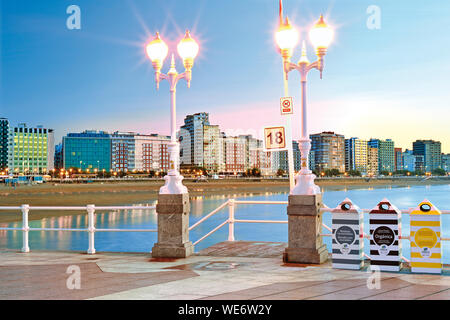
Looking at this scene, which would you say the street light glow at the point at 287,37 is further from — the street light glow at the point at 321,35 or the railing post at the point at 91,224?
Result: the railing post at the point at 91,224

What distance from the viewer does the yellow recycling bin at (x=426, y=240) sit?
833cm

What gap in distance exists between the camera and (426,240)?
27.6ft

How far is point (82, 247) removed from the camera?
75.4ft

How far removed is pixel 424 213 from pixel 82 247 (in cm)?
1815

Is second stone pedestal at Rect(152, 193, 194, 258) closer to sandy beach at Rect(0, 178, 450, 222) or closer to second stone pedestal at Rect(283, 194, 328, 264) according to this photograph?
second stone pedestal at Rect(283, 194, 328, 264)

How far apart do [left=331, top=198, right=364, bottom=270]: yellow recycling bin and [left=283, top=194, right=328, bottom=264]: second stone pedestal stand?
1.86 ft

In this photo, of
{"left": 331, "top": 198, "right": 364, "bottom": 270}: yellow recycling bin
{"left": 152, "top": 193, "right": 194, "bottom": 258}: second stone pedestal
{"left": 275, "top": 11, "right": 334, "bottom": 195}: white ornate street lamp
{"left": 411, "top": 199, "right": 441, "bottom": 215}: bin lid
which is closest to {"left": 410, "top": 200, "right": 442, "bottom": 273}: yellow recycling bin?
{"left": 411, "top": 199, "right": 441, "bottom": 215}: bin lid

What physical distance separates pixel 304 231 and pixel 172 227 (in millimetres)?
3037

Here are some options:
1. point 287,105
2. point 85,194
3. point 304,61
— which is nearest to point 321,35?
point 304,61

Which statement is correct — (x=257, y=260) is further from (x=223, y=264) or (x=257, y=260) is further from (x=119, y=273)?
(x=119, y=273)

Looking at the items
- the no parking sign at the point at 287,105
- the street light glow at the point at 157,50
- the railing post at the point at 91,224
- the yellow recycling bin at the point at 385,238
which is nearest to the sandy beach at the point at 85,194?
the railing post at the point at 91,224

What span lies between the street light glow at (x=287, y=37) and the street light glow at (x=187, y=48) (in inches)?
85.0

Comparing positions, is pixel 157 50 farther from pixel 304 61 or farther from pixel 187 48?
pixel 304 61
